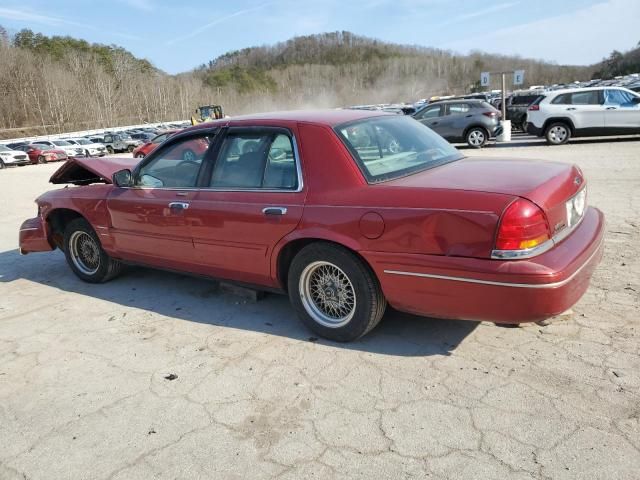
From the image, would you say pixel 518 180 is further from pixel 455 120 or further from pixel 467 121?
pixel 455 120

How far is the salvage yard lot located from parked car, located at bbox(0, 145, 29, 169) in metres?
29.3

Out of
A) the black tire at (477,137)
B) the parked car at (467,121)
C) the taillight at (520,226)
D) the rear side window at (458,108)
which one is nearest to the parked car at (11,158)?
the parked car at (467,121)

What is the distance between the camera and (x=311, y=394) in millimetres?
2910

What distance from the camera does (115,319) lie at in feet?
14.0

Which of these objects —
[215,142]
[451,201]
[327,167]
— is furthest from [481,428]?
[215,142]

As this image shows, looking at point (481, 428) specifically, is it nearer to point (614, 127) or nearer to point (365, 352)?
point (365, 352)

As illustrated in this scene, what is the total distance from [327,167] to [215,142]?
113 centimetres

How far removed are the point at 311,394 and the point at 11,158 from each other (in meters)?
32.2

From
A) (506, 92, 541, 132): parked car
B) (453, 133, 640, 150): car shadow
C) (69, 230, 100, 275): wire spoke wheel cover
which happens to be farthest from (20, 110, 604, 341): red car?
(506, 92, 541, 132): parked car

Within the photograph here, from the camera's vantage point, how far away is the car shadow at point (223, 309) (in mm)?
3426

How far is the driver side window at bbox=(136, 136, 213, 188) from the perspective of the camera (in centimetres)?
408

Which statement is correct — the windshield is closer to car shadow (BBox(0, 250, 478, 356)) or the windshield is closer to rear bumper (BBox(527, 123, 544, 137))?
car shadow (BBox(0, 250, 478, 356))

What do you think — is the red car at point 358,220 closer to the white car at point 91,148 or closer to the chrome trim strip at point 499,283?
the chrome trim strip at point 499,283

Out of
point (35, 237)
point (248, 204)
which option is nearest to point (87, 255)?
point (35, 237)
